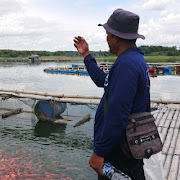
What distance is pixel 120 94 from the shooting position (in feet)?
6.07

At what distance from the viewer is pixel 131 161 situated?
214 centimetres

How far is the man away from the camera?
1.86m

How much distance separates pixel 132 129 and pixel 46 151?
617cm

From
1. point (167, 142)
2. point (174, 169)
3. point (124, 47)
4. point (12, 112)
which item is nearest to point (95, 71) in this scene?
point (124, 47)

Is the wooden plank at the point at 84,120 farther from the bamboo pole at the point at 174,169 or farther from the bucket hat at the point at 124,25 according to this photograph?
→ the bucket hat at the point at 124,25

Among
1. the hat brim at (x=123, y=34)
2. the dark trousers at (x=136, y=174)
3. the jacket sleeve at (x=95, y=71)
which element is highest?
the hat brim at (x=123, y=34)

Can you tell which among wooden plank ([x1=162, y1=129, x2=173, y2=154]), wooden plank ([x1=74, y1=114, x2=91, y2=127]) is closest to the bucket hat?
wooden plank ([x1=162, y1=129, x2=173, y2=154])

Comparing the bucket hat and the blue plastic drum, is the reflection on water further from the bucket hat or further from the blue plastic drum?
the bucket hat

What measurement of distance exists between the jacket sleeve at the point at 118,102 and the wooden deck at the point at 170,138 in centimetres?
278

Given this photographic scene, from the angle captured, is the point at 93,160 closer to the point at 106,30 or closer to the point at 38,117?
the point at 106,30

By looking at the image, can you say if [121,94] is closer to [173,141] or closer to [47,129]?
[173,141]

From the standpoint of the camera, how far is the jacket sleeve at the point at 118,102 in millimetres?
1853

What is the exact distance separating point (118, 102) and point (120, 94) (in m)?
0.06

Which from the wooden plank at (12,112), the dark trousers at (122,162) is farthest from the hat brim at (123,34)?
the wooden plank at (12,112)
